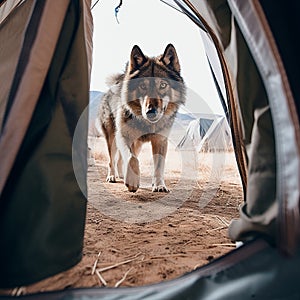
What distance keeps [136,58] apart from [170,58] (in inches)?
10.0

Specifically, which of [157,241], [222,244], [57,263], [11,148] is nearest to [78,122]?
[11,148]

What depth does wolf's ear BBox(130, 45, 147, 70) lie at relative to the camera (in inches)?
92.7

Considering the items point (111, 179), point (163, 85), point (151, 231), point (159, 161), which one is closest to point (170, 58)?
point (163, 85)

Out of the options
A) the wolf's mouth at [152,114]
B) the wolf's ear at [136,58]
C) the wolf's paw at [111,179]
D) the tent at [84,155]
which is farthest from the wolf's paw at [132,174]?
the tent at [84,155]

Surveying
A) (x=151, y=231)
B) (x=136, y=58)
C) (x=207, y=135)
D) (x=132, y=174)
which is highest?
(x=136, y=58)

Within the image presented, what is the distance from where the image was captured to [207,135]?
11.3 ft

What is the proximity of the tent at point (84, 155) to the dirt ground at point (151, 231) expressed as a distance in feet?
0.26

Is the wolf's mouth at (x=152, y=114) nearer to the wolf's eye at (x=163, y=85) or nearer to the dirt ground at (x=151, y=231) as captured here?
the wolf's eye at (x=163, y=85)

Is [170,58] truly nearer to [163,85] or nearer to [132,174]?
[163,85]

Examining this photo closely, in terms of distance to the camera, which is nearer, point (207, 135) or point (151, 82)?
point (151, 82)

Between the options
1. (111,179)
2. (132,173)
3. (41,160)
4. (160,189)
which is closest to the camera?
(41,160)

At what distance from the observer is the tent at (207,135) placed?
3.30m

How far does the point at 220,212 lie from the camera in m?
1.72

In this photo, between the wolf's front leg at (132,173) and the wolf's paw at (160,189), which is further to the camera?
the wolf's paw at (160,189)
